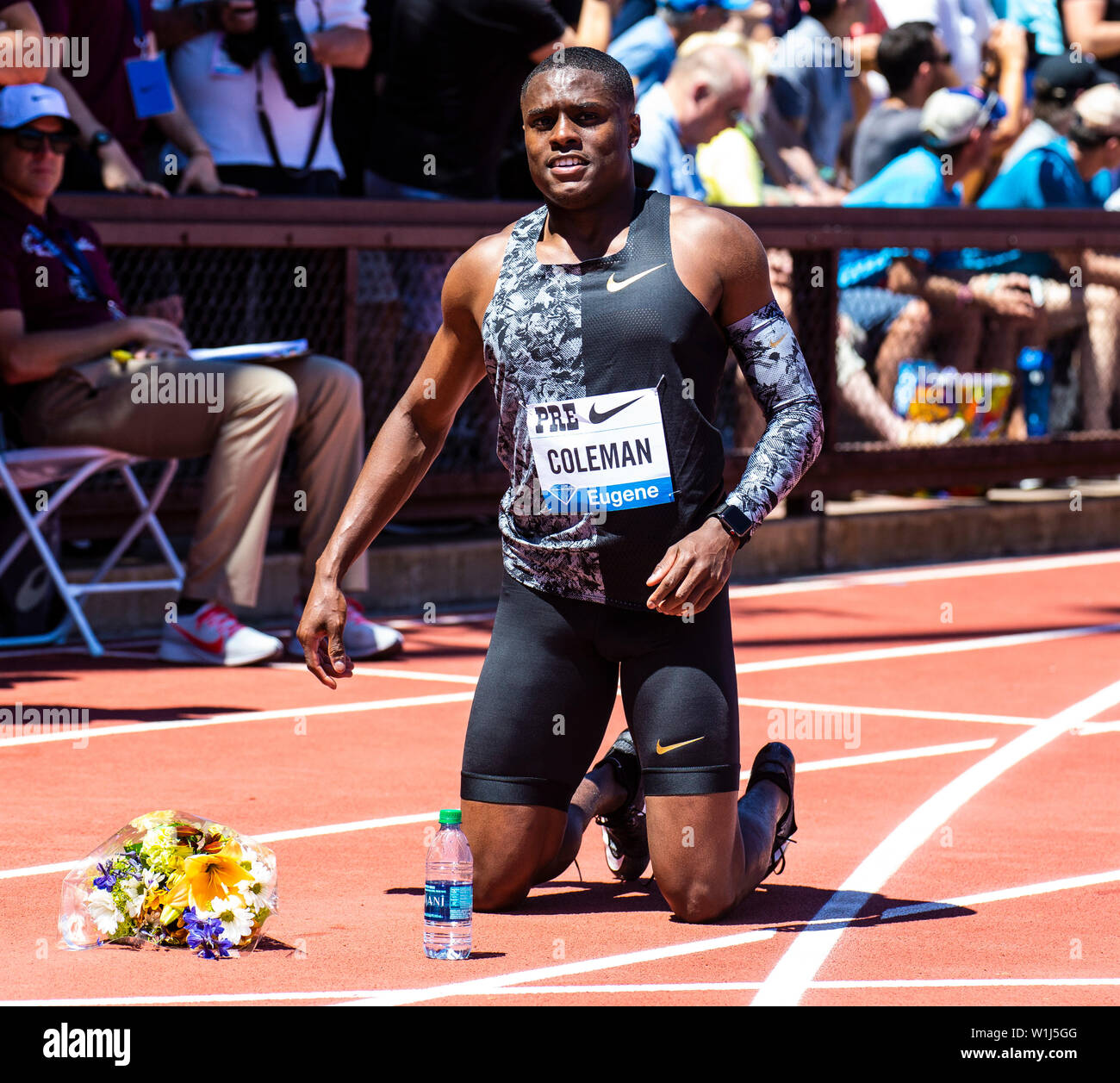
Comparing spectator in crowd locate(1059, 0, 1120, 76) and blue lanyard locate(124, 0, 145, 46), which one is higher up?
spectator in crowd locate(1059, 0, 1120, 76)

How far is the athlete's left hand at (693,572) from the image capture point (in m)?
4.63

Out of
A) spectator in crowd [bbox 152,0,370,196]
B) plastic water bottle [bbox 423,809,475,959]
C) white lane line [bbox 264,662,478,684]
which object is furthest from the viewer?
spectator in crowd [bbox 152,0,370,196]

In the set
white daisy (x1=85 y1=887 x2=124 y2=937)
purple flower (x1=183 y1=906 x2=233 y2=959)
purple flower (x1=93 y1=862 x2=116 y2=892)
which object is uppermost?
purple flower (x1=93 y1=862 x2=116 y2=892)

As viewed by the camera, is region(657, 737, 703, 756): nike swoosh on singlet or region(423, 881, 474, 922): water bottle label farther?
region(657, 737, 703, 756): nike swoosh on singlet

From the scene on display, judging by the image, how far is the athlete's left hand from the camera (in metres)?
4.63

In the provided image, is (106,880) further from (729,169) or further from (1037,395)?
(1037,395)

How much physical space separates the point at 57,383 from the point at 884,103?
6.20m

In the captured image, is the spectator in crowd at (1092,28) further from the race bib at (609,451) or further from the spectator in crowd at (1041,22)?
the race bib at (609,451)

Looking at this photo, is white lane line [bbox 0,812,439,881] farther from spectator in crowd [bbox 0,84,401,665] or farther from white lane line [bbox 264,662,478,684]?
spectator in crowd [bbox 0,84,401,665]

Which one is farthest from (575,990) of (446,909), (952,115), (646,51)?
(952,115)

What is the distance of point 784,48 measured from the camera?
1307 centimetres

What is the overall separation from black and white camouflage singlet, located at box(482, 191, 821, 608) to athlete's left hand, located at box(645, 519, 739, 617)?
22 cm

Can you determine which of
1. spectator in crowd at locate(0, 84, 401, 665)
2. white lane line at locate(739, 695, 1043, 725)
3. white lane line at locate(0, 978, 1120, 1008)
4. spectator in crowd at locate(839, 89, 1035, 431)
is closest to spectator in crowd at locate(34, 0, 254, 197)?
spectator in crowd at locate(0, 84, 401, 665)

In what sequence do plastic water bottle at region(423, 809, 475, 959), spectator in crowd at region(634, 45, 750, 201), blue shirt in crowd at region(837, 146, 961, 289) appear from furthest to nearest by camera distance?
blue shirt in crowd at region(837, 146, 961, 289) → spectator in crowd at region(634, 45, 750, 201) → plastic water bottle at region(423, 809, 475, 959)
